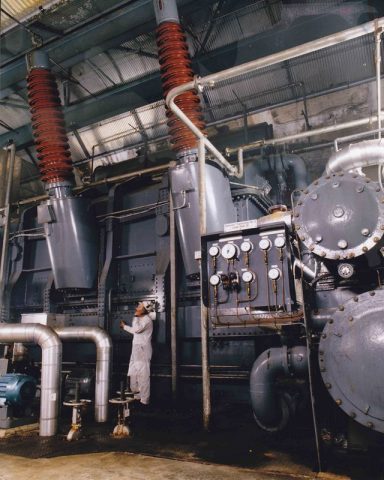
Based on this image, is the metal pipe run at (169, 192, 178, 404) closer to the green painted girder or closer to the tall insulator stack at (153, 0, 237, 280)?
the tall insulator stack at (153, 0, 237, 280)

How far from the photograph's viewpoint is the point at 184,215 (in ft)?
15.8

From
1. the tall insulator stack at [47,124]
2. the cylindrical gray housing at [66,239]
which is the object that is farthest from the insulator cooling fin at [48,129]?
the cylindrical gray housing at [66,239]

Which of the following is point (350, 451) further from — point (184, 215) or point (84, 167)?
point (84, 167)

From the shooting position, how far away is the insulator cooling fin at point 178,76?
4.80m

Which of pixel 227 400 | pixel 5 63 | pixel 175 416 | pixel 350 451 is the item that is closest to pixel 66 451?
pixel 175 416

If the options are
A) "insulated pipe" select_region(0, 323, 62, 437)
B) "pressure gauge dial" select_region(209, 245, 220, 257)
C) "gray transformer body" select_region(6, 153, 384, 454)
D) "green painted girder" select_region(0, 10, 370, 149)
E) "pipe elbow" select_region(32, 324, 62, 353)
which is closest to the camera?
"gray transformer body" select_region(6, 153, 384, 454)

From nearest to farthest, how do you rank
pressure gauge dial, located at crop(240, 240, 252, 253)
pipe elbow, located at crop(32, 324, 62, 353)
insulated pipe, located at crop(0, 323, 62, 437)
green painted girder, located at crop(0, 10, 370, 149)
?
pressure gauge dial, located at crop(240, 240, 252, 253), insulated pipe, located at crop(0, 323, 62, 437), pipe elbow, located at crop(32, 324, 62, 353), green painted girder, located at crop(0, 10, 370, 149)

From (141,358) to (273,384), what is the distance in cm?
230

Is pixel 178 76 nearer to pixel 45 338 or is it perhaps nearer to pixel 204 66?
pixel 204 66

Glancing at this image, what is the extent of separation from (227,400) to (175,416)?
0.70 meters

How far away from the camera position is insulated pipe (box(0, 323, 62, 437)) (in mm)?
3930

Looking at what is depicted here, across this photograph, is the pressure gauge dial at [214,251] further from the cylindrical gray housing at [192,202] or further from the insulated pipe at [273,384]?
the cylindrical gray housing at [192,202]

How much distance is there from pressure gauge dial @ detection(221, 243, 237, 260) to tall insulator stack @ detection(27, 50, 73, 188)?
368 cm

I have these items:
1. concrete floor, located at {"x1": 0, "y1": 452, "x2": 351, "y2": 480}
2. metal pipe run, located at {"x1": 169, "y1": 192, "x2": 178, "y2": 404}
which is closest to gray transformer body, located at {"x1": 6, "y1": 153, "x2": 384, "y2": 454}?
metal pipe run, located at {"x1": 169, "y1": 192, "x2": 178, "y2": 404}
